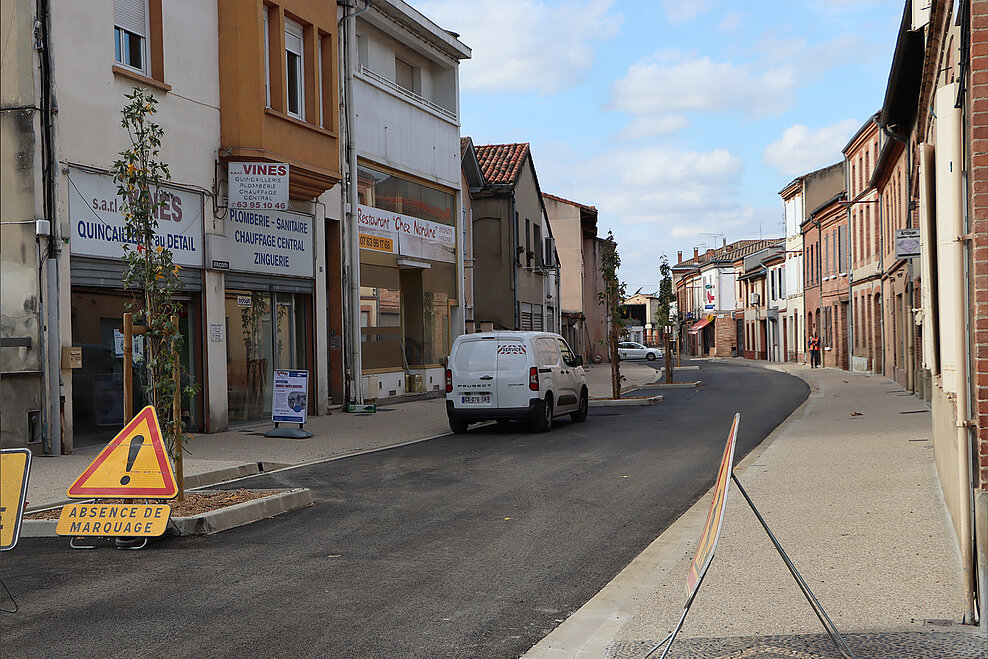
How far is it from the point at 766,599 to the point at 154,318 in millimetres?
5770

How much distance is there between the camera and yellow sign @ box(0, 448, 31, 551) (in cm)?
616

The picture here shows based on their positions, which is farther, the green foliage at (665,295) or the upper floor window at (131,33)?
the green foliage at (665,295)

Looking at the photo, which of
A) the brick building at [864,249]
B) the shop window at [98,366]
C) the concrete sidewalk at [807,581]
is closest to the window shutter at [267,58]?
the shop window at [98,366]

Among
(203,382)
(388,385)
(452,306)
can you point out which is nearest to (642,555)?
(203,382)

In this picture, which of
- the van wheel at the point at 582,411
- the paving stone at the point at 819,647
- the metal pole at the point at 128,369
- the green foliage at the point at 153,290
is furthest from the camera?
the van wheel at the point at 582,411

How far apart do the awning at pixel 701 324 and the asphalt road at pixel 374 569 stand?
253 ft

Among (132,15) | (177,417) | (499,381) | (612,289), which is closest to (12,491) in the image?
(177,417)

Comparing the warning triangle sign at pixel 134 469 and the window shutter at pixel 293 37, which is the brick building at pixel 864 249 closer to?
the window shutter at pixel 293 37

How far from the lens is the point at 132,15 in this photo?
53.3ft

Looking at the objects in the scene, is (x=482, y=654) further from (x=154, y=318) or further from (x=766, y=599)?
(x=154, y=318)

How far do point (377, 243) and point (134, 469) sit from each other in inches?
651

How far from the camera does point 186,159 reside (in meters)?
17.2

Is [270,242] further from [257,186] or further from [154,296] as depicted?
[154,296]

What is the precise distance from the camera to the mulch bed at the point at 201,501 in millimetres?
8875
